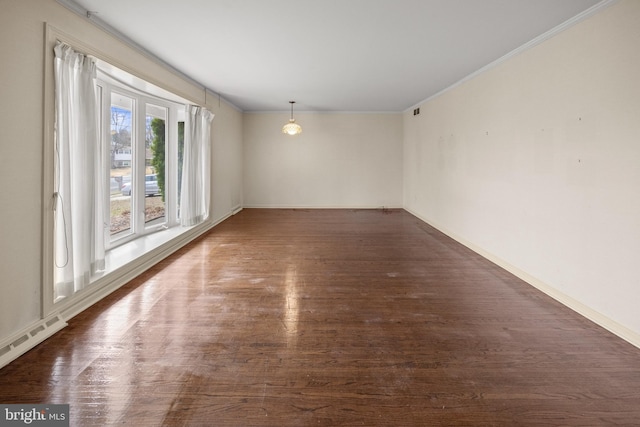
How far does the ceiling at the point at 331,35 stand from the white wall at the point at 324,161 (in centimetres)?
339

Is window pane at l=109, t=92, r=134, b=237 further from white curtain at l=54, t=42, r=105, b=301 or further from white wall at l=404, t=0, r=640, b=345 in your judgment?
white wall at l=404, t=0, r=640, b=345

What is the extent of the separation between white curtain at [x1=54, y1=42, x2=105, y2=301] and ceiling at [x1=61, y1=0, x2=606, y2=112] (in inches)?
23.1

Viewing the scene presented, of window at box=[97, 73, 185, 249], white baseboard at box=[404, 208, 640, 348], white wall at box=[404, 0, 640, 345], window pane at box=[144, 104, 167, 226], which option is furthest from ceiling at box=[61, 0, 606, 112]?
white baseboard at box=[404, 208, 640, 348]

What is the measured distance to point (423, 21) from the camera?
315 cm

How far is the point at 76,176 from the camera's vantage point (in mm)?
2881

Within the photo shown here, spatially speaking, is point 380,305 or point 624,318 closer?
point 624,318

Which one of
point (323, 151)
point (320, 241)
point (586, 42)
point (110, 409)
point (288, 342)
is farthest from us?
point (323, 151)

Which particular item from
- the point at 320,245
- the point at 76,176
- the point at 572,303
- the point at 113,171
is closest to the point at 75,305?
the point at 76,176

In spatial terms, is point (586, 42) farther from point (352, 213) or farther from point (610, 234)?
point (352, 213)

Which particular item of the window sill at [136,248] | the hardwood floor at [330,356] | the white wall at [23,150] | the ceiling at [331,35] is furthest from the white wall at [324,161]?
the white wall at [23,150]

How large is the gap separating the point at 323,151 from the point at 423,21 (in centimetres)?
612

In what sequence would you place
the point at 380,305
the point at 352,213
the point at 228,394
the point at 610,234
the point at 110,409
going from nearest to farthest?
the point at 110,409, the point at 228,394, the point at 610,234, the point at 380,305, the point at 352,213

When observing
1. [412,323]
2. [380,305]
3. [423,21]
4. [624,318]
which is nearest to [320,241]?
[380,305]

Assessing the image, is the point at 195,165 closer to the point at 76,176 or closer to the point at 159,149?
the point at 159,149
